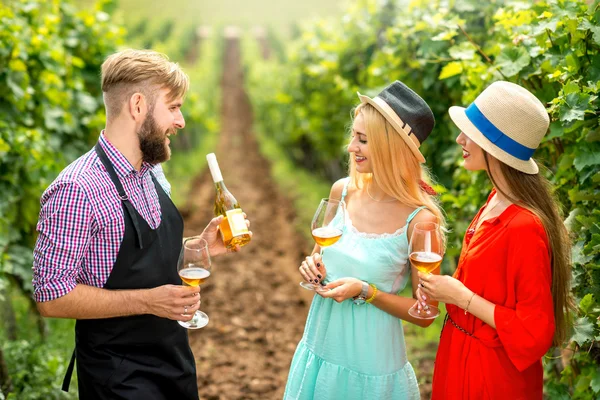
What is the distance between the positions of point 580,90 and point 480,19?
2.14m

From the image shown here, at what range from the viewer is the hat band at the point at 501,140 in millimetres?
2426

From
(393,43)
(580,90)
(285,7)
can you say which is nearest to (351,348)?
(580,90)

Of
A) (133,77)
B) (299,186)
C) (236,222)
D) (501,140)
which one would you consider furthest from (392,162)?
(299,186)

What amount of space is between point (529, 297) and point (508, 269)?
13 centimetres

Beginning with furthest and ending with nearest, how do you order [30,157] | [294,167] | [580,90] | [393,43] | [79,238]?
[294,167] < [393,43] < [30,157] < [580,90] < [79,238]

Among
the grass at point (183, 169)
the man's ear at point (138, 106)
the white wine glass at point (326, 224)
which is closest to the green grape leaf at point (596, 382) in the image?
the white wine glass at point (326, 224)

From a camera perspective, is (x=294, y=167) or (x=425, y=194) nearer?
(x=425, y=194)

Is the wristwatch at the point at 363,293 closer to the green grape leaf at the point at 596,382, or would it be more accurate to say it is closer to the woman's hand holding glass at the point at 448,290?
the woman's hand holding glass at the point at 448,290

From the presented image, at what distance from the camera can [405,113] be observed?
9.07 feet

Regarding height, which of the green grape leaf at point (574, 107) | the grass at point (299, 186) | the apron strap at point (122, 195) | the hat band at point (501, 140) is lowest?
the grass at point (299, 186)

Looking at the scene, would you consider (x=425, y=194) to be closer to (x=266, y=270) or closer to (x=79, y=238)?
(x=79, y=238)

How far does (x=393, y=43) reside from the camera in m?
5.67

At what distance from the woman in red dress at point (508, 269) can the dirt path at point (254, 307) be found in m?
2.75

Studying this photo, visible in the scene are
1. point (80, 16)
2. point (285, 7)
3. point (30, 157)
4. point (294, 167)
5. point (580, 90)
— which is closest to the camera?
point (580, 90)
